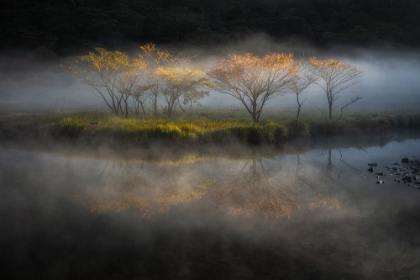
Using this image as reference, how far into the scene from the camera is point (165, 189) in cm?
1316

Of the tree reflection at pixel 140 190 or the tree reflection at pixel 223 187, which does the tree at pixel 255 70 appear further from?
the tree reflection at pixel 140 190

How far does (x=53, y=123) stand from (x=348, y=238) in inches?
853

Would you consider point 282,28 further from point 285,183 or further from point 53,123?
point 285,183

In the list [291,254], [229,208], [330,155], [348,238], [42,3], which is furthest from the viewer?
[42,3]

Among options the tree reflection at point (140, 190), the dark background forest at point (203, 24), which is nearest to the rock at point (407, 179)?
the tree reflection at point (140, 190)

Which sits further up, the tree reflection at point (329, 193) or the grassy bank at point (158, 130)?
the grassy bank at point (158, 130)

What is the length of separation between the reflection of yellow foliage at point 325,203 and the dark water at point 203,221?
0.03m

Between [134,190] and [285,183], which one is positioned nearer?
[134,190]

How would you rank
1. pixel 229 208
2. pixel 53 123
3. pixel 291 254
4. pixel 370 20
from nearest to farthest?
pixel 291 254 < pixel 229 208 < pixel 53 123 < pixel 370 20

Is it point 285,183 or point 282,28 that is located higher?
point 282,28

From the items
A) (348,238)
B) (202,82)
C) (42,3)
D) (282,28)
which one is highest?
(42,3)

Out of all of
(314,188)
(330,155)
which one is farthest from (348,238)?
(330,155)

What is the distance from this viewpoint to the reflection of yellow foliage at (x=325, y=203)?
11.5 meters

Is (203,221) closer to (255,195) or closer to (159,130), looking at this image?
(255,195)
